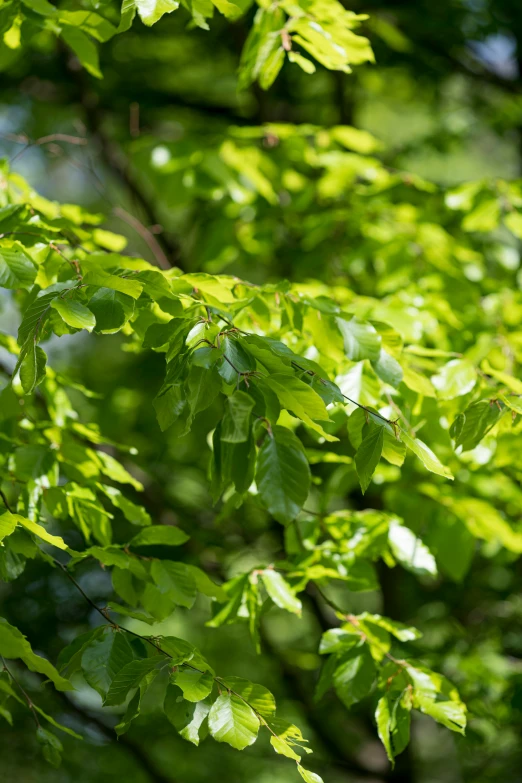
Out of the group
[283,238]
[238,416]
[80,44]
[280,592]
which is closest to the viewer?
[238,416]

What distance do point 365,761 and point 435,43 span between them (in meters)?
3.38

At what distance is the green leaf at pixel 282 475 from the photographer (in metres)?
1.14

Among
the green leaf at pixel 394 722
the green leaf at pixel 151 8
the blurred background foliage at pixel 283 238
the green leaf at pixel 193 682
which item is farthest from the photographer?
the blurred background foliage at pixel 283 238

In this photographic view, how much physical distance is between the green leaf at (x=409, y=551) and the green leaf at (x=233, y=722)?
0.78 m

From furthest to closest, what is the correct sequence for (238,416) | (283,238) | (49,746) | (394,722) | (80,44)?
(283,238) → (80,44) → (394,722) → (49,746) → (238,416)

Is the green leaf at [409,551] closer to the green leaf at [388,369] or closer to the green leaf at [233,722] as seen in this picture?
the green leaf at [388,369]

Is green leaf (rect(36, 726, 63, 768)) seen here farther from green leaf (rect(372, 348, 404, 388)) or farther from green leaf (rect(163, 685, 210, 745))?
green leaf (rect(372, 348, 404, 388))

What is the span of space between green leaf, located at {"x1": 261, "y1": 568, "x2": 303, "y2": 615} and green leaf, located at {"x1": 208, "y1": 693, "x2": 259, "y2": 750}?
0.45m

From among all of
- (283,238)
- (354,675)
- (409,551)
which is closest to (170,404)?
(354,675)

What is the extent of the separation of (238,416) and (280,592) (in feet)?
2.63

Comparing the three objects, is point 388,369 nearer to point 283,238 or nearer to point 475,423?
point 475,423

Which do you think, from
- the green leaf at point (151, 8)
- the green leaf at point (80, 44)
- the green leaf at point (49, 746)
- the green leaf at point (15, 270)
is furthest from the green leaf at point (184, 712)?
the green leaf at point (80, 44)

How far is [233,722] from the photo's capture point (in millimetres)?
1237

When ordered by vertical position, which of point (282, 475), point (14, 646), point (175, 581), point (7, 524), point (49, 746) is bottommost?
point (49, 746)
